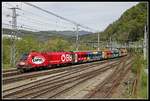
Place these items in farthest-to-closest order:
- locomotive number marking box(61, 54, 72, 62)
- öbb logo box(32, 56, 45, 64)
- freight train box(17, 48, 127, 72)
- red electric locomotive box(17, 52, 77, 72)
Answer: locomotive number marking box(61, 54, 72, 62) < öbb logo box(32, 56, 45, 64) < freight train box(17, 48, 127, 72) < red electric locomotive box(17, 52, 77, 72)

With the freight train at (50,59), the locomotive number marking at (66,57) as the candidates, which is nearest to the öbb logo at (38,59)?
the freight train at (50,59)

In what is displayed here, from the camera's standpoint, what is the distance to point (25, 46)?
240 feet

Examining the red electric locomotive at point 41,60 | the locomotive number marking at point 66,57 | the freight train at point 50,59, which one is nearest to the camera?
the red electric locomotive at point 41,60

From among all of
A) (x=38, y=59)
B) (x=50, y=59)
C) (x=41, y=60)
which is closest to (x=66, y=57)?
(x=50, y=59)

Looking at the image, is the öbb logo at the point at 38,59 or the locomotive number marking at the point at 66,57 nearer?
the öbb logo at the point at 38,59

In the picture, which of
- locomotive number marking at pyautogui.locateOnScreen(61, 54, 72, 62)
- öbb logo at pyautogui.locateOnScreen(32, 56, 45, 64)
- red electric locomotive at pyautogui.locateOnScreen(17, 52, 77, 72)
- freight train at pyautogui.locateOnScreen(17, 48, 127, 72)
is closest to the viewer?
red electric locomotive at pyautogui.locateOnScreen(17, 52, 77, 72)

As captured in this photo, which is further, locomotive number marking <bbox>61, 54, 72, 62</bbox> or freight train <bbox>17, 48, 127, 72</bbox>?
locomotive number marking <bbox>61, 54, 72, 62</bbox>

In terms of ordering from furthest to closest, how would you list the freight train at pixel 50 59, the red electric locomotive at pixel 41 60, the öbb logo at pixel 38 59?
the öbb logo at pixel 38 59, the freight train at pixel 50 59, the red electric locomotive at pixel 41 60

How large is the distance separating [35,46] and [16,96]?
5389cm

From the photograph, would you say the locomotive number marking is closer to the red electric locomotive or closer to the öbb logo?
the red electric locomotive

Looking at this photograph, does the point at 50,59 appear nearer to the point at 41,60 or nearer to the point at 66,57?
the point at 41,60

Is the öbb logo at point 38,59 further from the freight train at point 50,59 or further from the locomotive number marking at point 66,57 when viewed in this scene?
the locomotive number marking at point 66,57

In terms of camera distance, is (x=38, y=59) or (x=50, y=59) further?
(x=50, y=59)

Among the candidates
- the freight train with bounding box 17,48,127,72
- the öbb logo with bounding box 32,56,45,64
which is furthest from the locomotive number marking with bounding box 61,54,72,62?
the öbb logo with bounding box 32,56,45,64
